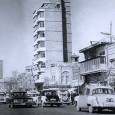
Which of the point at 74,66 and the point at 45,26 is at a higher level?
A: the point at 45,26

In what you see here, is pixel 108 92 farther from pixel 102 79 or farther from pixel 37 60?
pixel 37 60

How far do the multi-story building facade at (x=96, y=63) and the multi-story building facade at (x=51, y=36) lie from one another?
2687cm

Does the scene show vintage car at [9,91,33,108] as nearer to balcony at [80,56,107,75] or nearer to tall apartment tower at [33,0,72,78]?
balcony at [80,56,107,75]

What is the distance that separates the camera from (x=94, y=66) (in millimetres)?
53188

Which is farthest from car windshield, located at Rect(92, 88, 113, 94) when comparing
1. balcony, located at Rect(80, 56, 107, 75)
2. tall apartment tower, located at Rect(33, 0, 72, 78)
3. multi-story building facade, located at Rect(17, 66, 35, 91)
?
multi-story building facade, located at Rect(17, 66, 35, 91)

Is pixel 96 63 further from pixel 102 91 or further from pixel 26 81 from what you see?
pixel 26 81

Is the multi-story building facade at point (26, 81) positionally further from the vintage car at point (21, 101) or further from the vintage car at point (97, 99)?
the vintage car at point (97, 99)

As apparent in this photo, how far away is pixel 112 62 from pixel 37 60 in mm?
41109

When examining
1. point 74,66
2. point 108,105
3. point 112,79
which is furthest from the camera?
point 74,66

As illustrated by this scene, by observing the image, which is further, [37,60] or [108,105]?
[37,60]

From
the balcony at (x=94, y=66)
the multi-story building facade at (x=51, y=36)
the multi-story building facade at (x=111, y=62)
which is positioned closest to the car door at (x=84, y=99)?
the multi-story building facade at (x=111, y=62)

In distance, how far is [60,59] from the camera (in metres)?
88.4

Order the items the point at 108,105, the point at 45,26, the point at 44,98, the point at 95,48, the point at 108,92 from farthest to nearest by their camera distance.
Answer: the point at 45,26 → the point at 95,48 → the point at 44,98 → the point at 108,92 → the point at 108,105

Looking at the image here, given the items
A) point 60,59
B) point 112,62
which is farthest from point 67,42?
point 112,62
